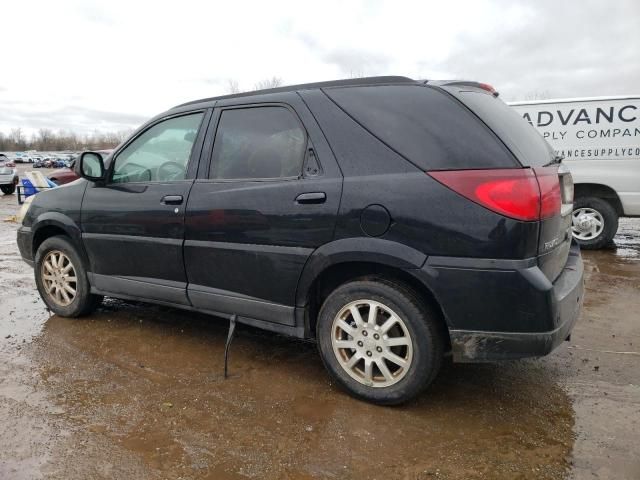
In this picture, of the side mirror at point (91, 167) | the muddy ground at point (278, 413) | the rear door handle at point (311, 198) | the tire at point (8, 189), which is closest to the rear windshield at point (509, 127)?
the rear door handle at point (311, 198)

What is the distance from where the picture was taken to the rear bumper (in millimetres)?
2463

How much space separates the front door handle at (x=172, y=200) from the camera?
353cm

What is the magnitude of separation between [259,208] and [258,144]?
475 mm

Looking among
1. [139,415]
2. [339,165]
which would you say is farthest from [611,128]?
[139,415]

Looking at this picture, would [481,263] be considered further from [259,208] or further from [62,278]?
[62,278]

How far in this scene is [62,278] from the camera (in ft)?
14.4

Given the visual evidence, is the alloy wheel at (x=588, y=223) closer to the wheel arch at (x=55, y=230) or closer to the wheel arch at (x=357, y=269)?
the wheel arch at (x=357, y=269)

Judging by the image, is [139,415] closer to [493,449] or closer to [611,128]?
[493,449]

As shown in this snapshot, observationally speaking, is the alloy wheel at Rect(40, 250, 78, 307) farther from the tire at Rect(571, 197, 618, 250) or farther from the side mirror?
the tire at Rect(571, 197, 618, 250)

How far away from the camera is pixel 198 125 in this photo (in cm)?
366

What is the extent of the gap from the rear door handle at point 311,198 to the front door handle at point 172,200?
1.01 metres

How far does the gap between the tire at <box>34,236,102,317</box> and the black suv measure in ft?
2.19

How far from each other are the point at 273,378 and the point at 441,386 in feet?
3.53

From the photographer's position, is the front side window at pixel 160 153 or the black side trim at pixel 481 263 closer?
the black side trim at pixel 481 263
